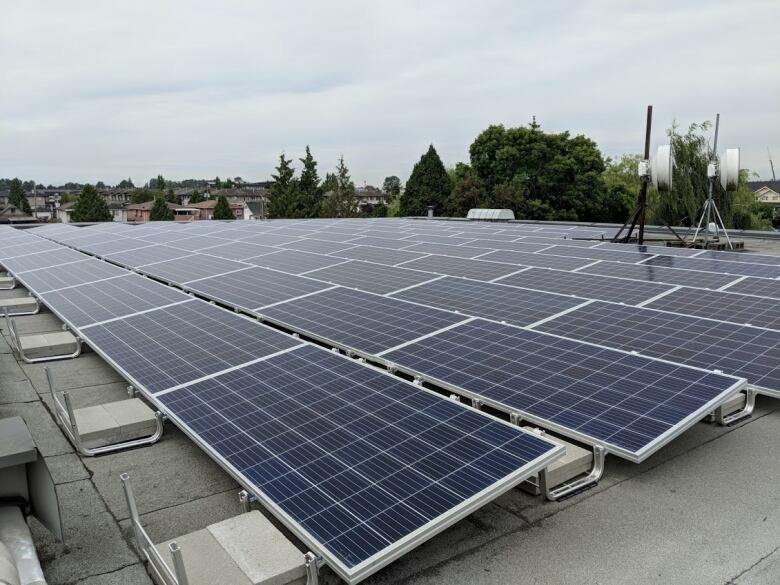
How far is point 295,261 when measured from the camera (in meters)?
19.0

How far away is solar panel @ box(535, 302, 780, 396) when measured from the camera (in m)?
8.84

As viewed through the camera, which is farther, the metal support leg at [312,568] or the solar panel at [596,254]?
the solar panel at [596,254]

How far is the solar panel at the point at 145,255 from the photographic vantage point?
21047mm

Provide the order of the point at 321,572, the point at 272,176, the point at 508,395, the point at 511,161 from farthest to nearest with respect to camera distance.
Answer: the point at 272,176 → the point at 511,161 → the point at 508,395 → the point at 321,572

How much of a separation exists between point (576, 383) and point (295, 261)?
12.7 m

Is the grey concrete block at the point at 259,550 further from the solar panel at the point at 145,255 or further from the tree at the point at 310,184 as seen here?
the tree at the point at 310,184

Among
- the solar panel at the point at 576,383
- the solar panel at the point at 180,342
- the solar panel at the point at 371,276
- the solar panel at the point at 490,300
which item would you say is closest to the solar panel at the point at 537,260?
the solar panel at the point at 490,300

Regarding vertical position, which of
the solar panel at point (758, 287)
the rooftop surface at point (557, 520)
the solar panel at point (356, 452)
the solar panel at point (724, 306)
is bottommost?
the rooftop surface at point (557, 520)

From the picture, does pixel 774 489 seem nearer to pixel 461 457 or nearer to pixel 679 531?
pixel 679 531

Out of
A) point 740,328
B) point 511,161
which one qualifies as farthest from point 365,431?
point 511,161

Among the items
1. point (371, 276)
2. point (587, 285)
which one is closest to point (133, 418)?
point (371, 276)

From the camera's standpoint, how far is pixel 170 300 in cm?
1363

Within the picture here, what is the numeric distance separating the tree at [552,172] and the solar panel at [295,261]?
49.1 metres

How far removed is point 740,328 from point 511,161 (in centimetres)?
6061
